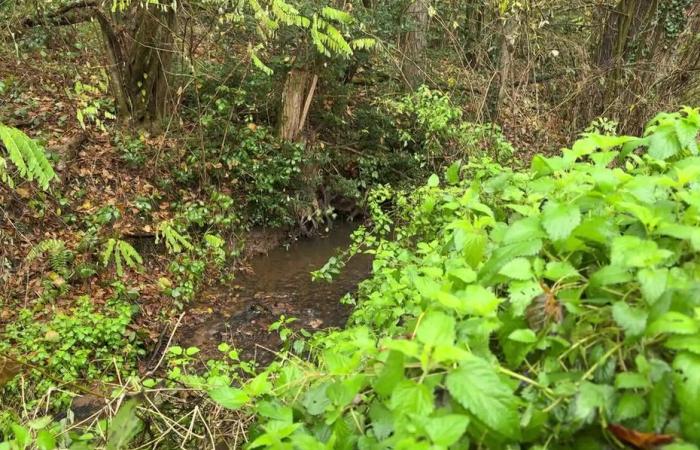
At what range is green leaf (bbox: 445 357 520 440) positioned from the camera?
111 centimetres

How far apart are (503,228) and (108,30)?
7.57m

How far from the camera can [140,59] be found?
7.79 meters

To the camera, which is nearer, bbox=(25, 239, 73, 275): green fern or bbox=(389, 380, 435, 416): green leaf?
bbox=(389, 380, 435, 416): green leaf

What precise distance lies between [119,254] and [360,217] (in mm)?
4553

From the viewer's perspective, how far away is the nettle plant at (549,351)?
1104 millimetres

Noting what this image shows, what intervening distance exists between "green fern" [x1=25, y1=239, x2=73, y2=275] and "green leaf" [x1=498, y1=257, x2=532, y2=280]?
19.8 ft

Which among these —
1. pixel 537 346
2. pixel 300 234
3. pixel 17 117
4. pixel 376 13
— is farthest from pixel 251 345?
pixel 376 13

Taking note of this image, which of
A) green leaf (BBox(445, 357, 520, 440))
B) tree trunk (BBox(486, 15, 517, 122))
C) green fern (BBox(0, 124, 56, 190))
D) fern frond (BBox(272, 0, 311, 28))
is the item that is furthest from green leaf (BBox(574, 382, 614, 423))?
tree trunk (BBox(486, 15, 517, 122))

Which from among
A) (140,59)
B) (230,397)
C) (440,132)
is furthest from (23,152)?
(440,132)

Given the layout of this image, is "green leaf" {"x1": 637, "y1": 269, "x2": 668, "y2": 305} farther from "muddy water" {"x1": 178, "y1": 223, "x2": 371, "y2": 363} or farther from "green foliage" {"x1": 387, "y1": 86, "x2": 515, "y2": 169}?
"green foliage" {"x1": 387, "y1": 86, "x2": 515, "y2": 169}

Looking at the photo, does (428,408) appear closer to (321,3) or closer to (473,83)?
(321,3)

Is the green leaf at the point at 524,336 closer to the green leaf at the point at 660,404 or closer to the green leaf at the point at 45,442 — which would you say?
the green leaf at the point at 660,404

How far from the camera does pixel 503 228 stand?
175 centimetres

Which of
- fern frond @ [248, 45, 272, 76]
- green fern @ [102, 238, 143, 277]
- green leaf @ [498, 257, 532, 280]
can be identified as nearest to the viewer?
green leaf @ [498, 257, 532, 280]
